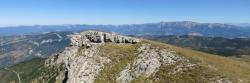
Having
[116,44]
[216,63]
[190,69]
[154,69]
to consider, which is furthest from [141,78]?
[116,44]

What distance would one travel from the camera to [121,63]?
113938 mm

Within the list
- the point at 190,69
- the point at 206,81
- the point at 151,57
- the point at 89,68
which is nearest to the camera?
the point at 206,81

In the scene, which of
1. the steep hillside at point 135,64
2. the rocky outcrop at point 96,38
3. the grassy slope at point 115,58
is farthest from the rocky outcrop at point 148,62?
the rocky outcrop at point 96,38

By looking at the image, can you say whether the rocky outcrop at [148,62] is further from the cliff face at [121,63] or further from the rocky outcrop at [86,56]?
the rocky outcrop at [86,56]

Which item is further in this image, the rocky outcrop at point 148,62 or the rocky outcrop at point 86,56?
the rocky outcrop at point 86,56

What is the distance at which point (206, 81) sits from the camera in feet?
275

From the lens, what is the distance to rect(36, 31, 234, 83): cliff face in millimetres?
95062

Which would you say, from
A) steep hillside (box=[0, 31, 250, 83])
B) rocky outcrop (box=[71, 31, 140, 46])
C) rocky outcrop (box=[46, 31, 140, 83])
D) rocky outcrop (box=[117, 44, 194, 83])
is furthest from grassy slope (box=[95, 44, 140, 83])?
rocky outcrop (box=[71, 31, 140, 46])

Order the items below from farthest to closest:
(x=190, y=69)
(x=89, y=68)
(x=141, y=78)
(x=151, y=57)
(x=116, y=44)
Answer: (x=116, y=44)
(x=89, y=68)
(x=151, y=57)
(x=141, y=78)
(x=190, y=69)

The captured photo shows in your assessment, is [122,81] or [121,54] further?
[121,54]

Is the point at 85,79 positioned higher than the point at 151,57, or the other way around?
the point at 151,57

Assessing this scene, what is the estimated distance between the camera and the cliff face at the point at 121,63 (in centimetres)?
9506

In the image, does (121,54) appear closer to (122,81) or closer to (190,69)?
(122,81)

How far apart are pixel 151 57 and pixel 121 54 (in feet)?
46.1
